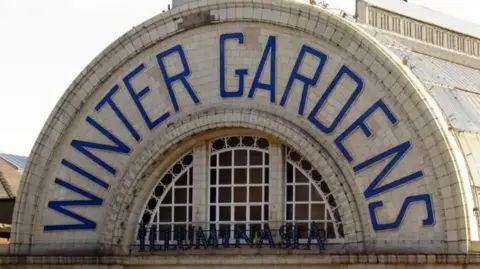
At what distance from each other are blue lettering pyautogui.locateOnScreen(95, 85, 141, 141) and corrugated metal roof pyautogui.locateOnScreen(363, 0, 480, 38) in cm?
905

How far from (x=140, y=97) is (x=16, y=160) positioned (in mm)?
16906

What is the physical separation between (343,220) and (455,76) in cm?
Answer: 776

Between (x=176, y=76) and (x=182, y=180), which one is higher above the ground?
(x=176, y=76)

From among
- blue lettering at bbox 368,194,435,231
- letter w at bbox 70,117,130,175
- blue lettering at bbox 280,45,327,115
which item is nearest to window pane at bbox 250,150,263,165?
blue lettering at bbox 280,45,327,115

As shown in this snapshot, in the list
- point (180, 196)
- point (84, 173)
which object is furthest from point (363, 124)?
point (84, 173)

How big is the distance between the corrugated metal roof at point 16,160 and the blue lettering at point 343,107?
18.9 metres

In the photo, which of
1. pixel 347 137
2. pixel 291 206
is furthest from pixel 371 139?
pixel 291 206

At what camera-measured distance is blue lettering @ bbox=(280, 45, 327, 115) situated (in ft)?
125

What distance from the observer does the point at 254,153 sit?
39562 millimetres

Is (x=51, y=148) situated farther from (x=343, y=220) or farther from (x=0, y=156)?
(x=0, y=156)

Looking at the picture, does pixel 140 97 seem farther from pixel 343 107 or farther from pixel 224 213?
pixel 343 107

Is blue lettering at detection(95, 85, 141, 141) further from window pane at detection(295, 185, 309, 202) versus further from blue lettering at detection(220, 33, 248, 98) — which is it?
window pane at detection(295, 185, 309, 202)

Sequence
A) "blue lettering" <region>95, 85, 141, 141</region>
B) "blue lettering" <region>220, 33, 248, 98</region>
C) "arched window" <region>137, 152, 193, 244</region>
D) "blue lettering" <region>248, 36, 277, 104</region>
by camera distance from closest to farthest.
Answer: "blue lettering" <region>248, 36, 277, 104</region>, "blue lettering" <region>220, 33, 248, 98</region>, "arched window" <region>137, 152, 193, 244</region>, "blue lettering" <region>95, 85, 141, 141</region>

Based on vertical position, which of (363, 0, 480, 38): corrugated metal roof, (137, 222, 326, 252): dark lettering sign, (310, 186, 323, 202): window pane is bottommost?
(137, 222, 326, 252): dark lettering sign
